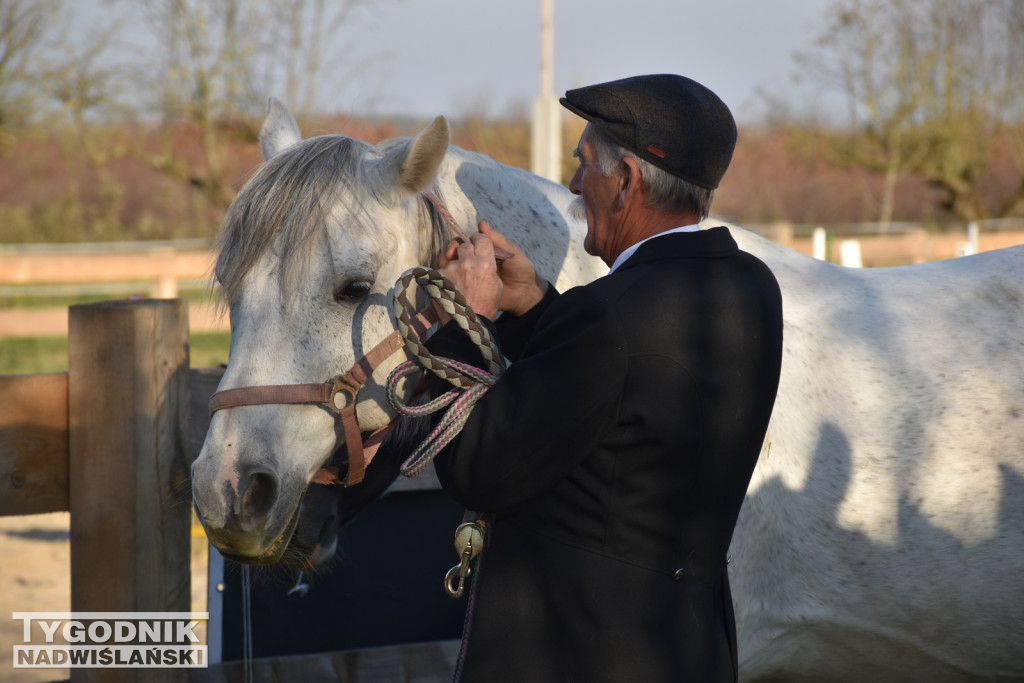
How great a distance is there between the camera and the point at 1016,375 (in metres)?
2.49

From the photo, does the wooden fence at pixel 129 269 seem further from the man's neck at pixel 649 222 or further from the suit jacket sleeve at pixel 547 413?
the suit jacket sleeve at pixel 547 413

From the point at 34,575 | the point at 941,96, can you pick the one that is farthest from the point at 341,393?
the point at 941,96

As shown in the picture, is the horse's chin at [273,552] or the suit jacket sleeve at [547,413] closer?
the suit jacket sleeve at [547,413]

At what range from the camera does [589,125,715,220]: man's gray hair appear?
1633 mm

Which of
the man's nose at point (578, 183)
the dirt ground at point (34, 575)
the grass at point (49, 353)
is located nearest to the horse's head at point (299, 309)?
the man's nose at point (578, 183)

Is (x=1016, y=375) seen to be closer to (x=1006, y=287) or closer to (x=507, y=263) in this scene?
(x=1006, y=287)

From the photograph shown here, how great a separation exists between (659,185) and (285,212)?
794mm

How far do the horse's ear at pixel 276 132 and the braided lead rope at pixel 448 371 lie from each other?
0.87 metres

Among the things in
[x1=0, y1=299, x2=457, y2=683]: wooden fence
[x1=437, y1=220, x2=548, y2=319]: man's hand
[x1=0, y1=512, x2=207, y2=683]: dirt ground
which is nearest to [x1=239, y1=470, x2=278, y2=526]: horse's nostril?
[x1=437, y1=220, x2=548, y2=319]: man's hand

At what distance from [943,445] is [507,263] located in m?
1.34

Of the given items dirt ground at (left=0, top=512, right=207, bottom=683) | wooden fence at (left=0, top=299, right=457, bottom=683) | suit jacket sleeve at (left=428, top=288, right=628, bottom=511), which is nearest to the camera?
suit jacket sleeve at (left=428, top=288, right=628, bottom=511)

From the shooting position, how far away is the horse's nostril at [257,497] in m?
1.78

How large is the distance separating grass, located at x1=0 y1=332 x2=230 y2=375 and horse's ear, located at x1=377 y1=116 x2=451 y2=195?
753cm

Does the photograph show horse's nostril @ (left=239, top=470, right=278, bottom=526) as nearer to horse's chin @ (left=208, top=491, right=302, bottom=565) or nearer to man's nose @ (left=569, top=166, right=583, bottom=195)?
horse's chin @ (left=208, top=491, right=302, bottom=565)
